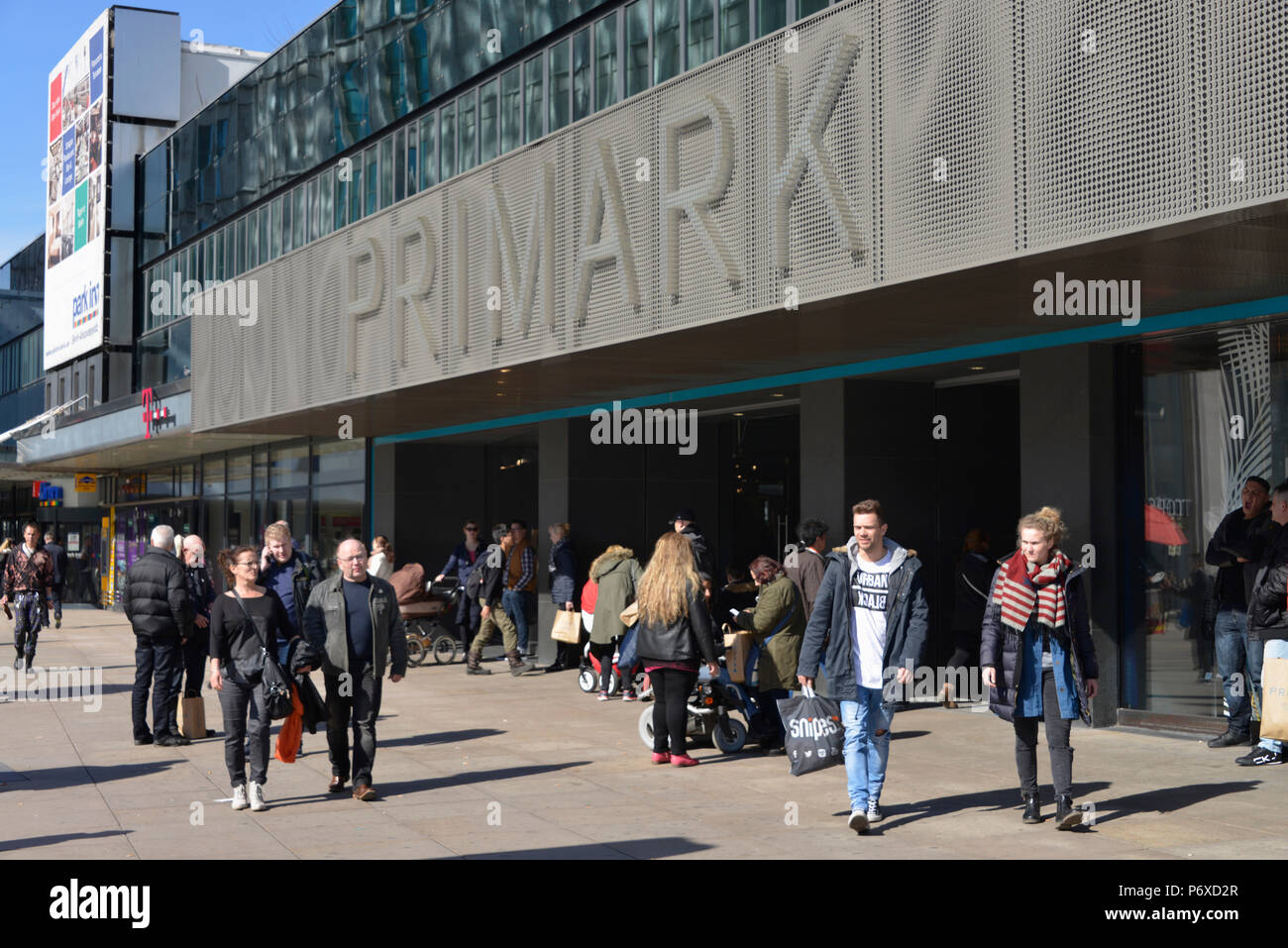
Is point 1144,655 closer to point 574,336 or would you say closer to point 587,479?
point 574,336

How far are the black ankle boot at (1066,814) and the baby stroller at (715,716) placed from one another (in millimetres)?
3680

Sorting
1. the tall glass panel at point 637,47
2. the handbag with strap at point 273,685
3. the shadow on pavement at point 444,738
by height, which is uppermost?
the tall glass panel at point 637,47

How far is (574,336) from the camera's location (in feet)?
44.3

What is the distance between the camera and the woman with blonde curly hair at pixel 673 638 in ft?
35.7

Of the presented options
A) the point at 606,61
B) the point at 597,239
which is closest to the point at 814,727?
the point at 597,239

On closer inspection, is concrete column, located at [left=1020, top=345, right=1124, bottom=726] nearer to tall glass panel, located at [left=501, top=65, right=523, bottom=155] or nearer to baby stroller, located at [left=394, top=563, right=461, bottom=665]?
tall glass panel, located at [left=501, top=65, right=523, bottom=155]

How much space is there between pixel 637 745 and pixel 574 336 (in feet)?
12.6

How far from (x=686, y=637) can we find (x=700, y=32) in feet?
22.0

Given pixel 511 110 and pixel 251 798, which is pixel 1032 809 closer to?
pixel 251 798

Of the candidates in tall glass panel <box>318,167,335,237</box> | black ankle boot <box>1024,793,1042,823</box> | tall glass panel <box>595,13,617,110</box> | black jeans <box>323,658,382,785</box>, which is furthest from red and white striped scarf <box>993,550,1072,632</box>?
tall glass panel <box>318,167,335,237</box>

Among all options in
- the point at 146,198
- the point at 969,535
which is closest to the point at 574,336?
the point at 969,535

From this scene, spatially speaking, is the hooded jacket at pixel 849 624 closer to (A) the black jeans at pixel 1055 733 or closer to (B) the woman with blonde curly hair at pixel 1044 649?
(B) the woman with blonde curly hair at pixel 1044 649

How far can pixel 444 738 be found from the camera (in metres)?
12.6

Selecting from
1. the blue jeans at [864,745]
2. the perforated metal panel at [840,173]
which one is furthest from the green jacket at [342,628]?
the perforated metal panel at [840,173]
